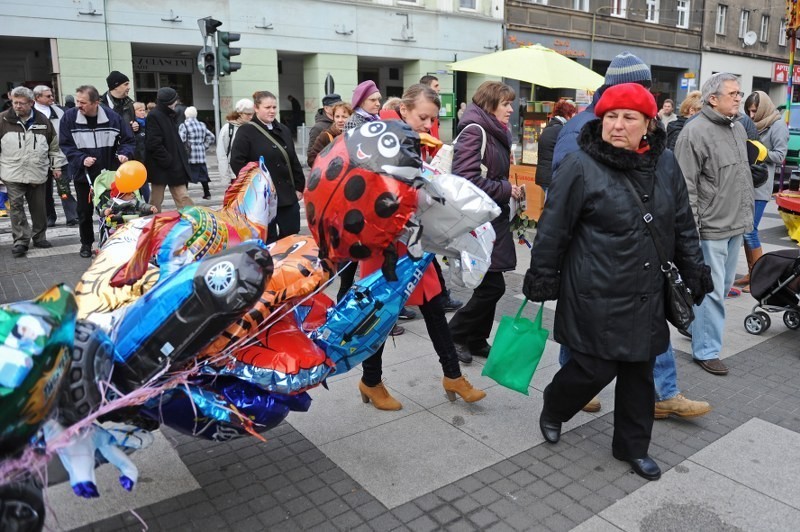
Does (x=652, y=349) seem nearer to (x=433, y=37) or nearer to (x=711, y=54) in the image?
(x=433, y=37)

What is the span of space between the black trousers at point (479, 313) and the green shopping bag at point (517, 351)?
34.4 inches

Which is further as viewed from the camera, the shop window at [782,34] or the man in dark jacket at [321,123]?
the shop window at [782,34]

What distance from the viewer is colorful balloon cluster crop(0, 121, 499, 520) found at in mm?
1867

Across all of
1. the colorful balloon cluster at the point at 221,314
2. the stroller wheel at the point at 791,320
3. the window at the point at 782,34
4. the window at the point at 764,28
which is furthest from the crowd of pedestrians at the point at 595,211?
the window at the point at 782,34

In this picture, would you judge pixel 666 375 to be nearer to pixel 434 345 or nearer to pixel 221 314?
pixel 434 345

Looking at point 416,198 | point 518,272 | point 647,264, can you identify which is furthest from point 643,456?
point 518,272

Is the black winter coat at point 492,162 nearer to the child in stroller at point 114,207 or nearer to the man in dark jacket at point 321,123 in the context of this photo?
the child in stroller at point 114,207

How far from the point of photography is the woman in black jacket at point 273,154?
5.52 metres

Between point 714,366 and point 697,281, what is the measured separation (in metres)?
1.60

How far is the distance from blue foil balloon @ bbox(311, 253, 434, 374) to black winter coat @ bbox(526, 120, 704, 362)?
Result: 679 millimetres

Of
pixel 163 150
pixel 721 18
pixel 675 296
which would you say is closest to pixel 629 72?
pixel 675 296

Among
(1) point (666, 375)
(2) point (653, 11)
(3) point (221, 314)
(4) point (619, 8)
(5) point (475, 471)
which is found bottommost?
(5) point (475, 471)

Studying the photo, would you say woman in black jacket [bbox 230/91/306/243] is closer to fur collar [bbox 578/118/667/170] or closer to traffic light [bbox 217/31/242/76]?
fur collar [bbox 578/118/667/170]

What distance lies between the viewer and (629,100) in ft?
10.0
